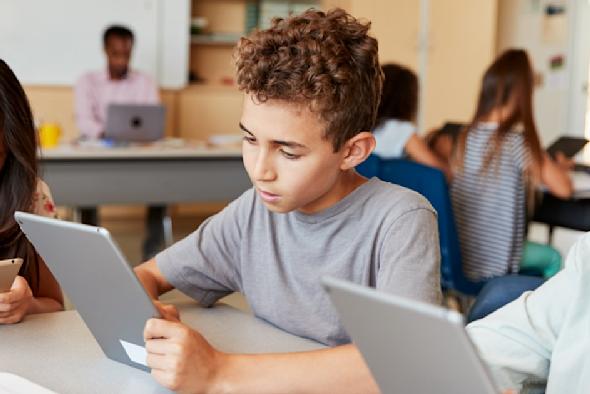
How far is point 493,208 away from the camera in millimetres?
3396

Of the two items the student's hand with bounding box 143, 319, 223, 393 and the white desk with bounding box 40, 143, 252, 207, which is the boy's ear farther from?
the white desk with bounding box 40, 143, 252, 207

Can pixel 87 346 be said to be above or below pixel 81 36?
below

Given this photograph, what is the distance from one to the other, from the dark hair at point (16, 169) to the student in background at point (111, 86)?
382 cm

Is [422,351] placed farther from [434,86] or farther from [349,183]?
[434,86]

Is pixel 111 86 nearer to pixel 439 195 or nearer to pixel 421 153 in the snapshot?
pixel 421 153

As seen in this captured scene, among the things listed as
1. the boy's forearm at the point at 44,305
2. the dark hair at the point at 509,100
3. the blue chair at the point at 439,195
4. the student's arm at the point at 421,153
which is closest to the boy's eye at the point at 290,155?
the boy's forearm at the point at 44,305

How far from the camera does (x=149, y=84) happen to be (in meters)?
5.92

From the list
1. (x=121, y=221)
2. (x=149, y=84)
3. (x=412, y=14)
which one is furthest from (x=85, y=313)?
(x=412, y=14)

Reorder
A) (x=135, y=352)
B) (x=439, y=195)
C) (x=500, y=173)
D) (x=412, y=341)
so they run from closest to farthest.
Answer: (x=412, y=341)
(x=135, y=352)
(x=439, y=195)
(x=500, y=173)

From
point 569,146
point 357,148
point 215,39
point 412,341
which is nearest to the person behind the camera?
point 412,341

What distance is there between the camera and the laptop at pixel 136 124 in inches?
185

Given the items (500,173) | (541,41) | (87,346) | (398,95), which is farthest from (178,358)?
(541,41)

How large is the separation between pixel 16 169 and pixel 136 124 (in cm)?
297

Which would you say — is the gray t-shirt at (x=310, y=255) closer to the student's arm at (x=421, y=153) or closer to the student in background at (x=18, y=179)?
the student in background at (x=18, y=179)
